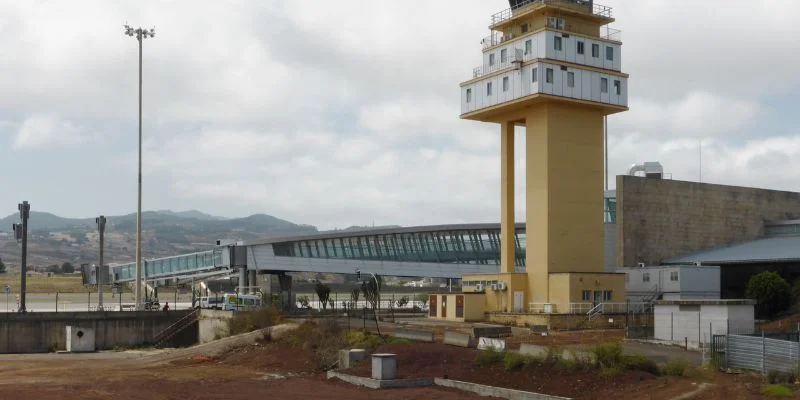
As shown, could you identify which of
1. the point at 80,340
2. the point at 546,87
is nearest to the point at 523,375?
the point at 546,87

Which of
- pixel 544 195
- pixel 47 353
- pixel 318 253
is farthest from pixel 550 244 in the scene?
pixel 47 353

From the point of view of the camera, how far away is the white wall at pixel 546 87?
2467 inches

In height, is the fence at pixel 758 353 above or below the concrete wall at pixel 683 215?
below

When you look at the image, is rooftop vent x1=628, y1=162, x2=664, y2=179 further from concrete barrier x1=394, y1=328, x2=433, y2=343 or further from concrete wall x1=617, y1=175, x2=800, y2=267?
concrete barrier x1=394, y1=328, x2=433, y2=343

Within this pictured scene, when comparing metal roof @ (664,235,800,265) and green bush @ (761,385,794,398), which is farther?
metal roof @ (664,235,800,265)

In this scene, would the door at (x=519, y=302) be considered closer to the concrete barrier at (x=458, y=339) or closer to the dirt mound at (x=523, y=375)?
the concrete barrier at (x=458, y=339)

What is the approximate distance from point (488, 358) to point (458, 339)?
5.24m

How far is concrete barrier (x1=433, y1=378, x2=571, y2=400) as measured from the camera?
33.4 meters

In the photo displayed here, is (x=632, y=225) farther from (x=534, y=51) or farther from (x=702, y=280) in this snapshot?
(x=534, y=51)

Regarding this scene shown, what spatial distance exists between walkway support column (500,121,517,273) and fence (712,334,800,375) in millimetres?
30121

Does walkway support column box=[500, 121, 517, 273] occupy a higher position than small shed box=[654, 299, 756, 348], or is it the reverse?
walkway support column box=[500, 121, 517, 273]

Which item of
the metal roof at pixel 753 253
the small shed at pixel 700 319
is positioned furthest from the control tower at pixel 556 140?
the small shed at pixel 700 319

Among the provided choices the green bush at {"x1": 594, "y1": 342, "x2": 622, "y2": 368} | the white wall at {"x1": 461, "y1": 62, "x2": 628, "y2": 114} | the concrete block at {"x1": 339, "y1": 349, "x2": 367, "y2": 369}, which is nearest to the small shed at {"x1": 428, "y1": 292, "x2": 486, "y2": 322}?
the white wall at {"x1": 461, "y1": 62, "x2": 628, "y2": 114}

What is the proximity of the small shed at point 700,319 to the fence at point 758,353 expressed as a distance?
198 inches
